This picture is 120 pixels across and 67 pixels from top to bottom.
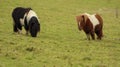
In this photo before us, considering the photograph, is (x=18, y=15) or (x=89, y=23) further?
(x=18, y=15)

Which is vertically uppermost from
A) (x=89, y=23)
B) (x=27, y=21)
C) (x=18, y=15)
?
(x=18, y=15)

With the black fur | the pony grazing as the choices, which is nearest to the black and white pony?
the black fur

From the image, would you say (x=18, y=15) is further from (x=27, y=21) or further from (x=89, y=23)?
(x=89, y=23)

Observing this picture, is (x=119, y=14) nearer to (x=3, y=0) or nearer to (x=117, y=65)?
(x=3, y=0)

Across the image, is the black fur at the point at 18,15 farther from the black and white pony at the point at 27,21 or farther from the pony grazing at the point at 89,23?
the pony grazing at the point at 89,23

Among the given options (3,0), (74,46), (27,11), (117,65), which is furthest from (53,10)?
(117,65)

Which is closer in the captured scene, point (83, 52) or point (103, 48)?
point (83, 52)

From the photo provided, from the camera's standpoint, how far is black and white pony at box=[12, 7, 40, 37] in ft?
65.3

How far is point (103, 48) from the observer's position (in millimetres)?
→ 17344

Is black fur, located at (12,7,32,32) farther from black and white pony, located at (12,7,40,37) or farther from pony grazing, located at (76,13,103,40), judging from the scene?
pony grazing, located at (76,13,103,40)

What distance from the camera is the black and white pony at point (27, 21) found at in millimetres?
19906

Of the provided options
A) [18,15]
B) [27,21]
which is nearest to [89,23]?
[27,21]

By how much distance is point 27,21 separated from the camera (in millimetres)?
20469

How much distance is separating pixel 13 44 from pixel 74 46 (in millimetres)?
3209
